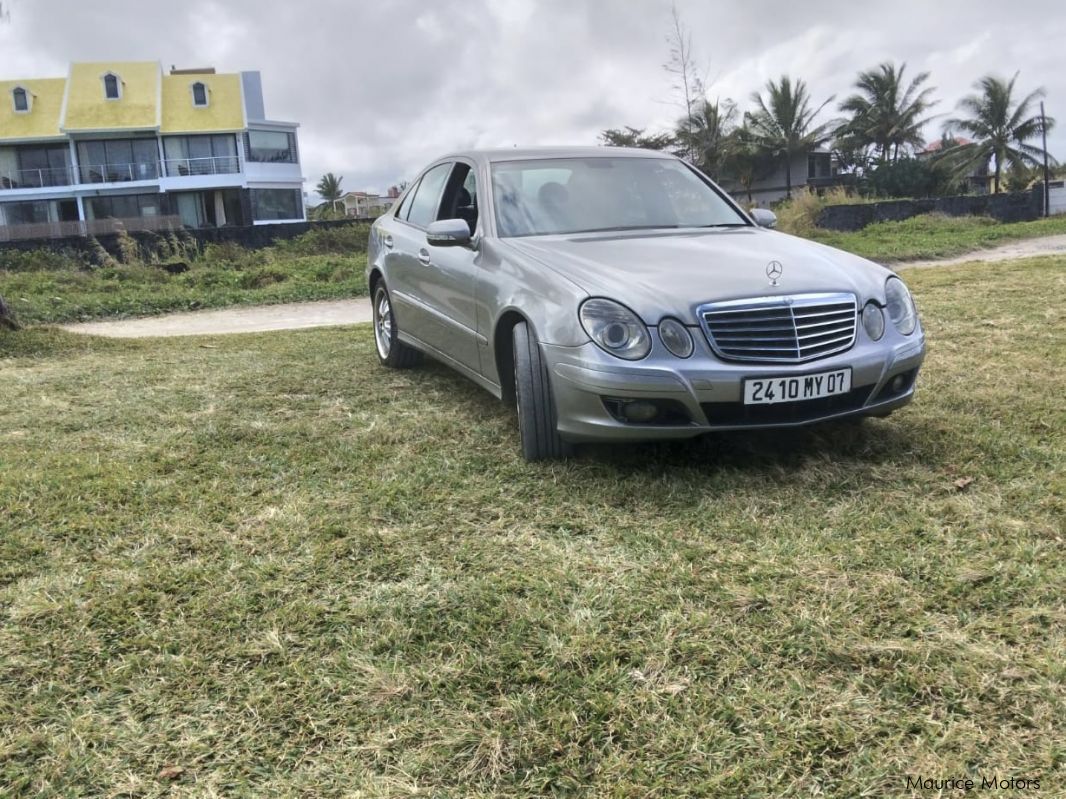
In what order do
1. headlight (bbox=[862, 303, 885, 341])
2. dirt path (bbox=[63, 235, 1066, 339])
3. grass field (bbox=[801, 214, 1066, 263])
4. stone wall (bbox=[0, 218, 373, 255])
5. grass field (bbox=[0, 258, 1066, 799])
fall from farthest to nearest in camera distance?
1. stone wall (bbox=[0, 218, 373, 255])
2. grass field (bbox=[801, 214, 1066, 263])
3. dirt path (bbox=[63, 235, 1066, 339])
4. headlight (bbox=[862, 303, 885, 341])
5. grass field (bbox=[0, 258, 1066, 799])

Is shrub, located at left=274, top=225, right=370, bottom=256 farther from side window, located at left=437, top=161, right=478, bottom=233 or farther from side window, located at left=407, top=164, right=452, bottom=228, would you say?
side window, located at left=437, top=161, right=478, bottom=233

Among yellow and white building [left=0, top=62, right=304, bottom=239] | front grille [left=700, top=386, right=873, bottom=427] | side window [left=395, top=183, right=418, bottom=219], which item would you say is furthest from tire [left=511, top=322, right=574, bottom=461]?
yellow and white building [left=0, top=62, right=304, bottom=239]

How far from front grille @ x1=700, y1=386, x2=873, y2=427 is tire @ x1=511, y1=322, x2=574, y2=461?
67 cm

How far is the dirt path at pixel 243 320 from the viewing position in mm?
9961

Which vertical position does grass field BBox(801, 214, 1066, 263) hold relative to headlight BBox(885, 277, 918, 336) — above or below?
above

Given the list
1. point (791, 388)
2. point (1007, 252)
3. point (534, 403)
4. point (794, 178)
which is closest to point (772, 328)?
point (791, 388)

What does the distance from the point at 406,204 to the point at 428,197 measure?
44cm

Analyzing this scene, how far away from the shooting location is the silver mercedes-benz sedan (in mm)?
3166

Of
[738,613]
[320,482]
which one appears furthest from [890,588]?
[320,482]

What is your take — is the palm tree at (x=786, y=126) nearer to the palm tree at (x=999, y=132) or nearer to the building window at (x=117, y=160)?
the palm tree at (x=999, y=132)

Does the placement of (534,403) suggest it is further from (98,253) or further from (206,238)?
(206,238)

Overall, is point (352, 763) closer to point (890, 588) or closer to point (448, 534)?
point (448, 534)

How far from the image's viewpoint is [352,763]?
1.78 m

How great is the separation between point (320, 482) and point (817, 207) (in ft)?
70.3
